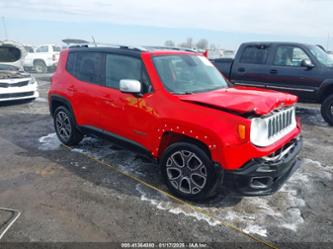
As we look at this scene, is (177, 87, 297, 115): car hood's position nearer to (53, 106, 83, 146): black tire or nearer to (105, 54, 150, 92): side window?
(105, 54, 150, 92): side window

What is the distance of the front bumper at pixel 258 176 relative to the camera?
10.7ft

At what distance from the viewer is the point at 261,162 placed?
3287mm

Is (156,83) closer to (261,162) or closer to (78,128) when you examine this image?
(261,162)

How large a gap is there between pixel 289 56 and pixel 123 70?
5.36m

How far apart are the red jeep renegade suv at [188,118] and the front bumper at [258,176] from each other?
0.03 feet

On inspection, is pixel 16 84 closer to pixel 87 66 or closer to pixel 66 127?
pixel 66 127

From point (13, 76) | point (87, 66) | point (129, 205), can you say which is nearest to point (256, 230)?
point (129, 205)

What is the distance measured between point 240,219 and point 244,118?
1.15 meters

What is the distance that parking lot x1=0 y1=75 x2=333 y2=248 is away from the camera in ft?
10.4

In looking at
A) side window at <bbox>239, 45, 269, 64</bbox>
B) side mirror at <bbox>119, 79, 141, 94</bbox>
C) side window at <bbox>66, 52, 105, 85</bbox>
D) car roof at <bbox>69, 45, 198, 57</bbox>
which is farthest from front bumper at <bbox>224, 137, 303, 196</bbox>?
side window at <bbox>239, 45, 269, 64</bbox>

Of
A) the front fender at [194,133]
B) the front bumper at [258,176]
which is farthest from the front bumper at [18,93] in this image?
the front bumper at [258,176]

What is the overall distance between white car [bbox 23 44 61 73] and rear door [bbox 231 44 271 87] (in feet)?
50.1

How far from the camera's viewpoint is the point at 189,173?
370cm

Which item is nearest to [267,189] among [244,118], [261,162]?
[261,162]
